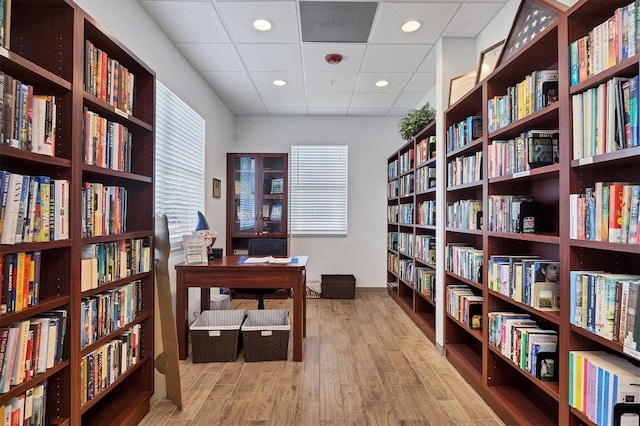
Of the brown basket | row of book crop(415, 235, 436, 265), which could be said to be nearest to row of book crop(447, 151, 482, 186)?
row of book crop(415, 235, 436, 265)

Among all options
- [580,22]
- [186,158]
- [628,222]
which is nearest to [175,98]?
[186,158]

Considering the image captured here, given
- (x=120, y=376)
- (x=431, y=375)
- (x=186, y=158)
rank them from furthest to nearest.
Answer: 1. (x=186, y=158)
2. (x=431, y=375)
3. (x=120, y=376)

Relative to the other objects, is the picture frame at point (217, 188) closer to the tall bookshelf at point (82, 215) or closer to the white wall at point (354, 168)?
the white wall at point (354, 168)

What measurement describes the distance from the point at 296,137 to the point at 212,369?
389 centimetres

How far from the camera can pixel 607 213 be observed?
1.39m

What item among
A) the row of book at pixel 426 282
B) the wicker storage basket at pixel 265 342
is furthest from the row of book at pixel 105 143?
the row of book at pixel 426 282

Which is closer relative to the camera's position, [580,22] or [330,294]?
[580,22]

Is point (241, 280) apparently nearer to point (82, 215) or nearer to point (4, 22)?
point (82, 215)

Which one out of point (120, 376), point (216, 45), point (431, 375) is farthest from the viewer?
point (216, 45)

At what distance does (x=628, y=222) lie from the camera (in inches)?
51.1

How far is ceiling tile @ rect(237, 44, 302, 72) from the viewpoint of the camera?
3.46 m

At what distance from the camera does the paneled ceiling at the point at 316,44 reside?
110 inches

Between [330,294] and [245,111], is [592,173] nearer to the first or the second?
[330,294]

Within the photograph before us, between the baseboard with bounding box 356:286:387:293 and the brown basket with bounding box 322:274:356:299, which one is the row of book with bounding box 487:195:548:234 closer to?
the brown basket with bounding box 322:274:356:299
